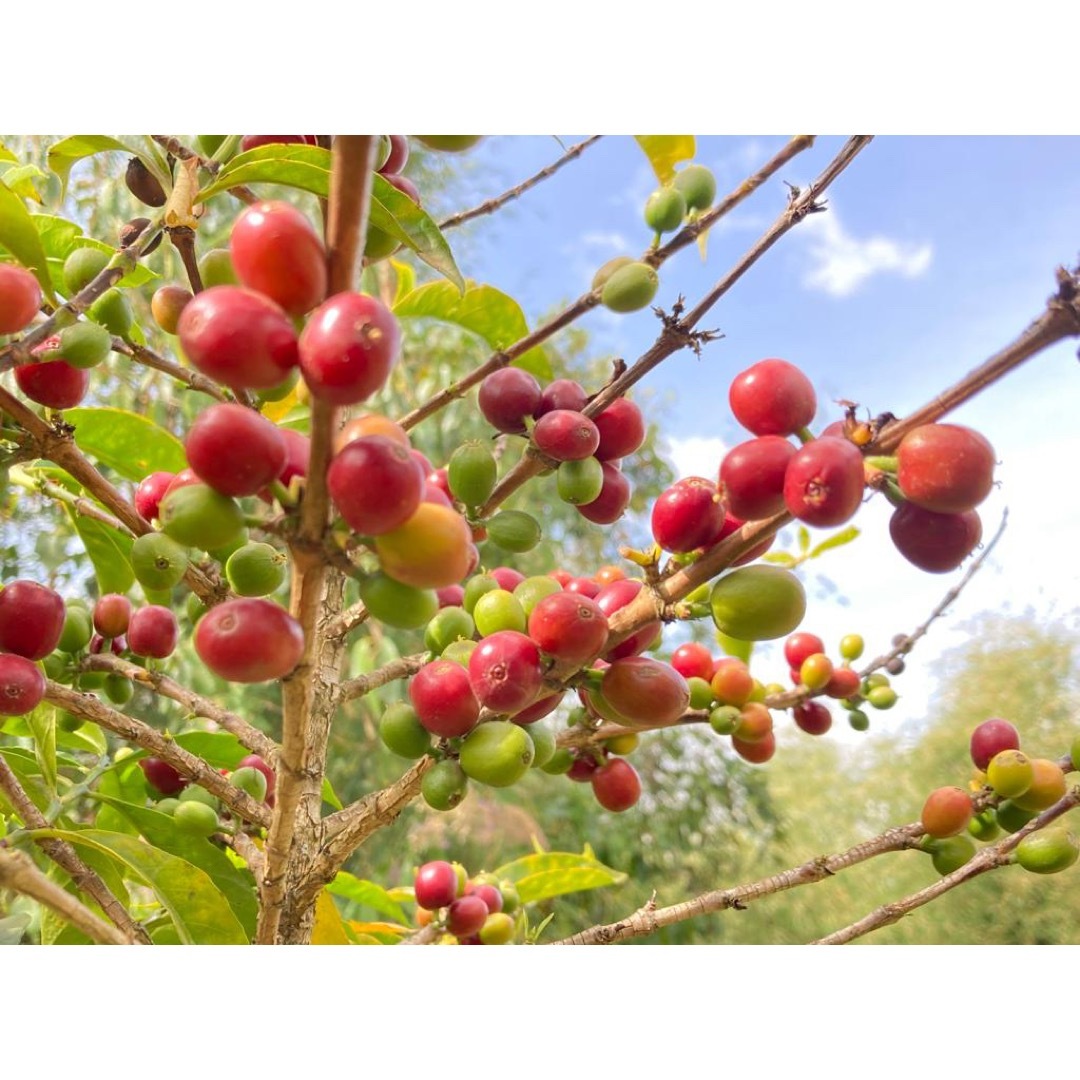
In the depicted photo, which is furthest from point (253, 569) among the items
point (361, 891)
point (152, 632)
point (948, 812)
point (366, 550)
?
point (361, 891)

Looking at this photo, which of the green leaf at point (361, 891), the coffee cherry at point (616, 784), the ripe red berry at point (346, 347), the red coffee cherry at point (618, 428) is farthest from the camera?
the green leaf at point (361, 891)

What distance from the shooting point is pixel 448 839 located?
316cm

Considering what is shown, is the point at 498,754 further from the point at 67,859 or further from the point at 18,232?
the point at 18,232

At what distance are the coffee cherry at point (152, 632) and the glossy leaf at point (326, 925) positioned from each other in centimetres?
22

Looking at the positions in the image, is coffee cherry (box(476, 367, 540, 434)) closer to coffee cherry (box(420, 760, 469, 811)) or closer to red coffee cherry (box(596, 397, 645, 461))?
red coffee cherry (box(596, 397, 645, 461))

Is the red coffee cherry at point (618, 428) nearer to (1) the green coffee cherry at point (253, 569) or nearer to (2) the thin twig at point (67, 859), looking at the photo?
(1) the green coffee cherry at point (253, 569)

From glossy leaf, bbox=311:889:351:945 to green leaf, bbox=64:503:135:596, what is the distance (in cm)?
31

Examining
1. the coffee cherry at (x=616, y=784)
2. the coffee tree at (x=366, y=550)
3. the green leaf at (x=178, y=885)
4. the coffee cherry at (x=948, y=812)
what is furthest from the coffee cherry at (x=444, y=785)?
the coffee cherry at (x=948, y=812)

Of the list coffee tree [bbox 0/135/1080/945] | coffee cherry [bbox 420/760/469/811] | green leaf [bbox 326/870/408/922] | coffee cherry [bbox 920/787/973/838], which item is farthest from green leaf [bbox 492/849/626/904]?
coffee cherry [bbox 420/760/469/811]

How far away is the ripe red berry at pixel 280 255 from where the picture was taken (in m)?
0.32

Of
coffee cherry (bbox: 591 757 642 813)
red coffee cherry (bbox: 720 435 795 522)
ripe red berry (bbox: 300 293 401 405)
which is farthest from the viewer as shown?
coffee cherry (bbox: 591 757 642 813)

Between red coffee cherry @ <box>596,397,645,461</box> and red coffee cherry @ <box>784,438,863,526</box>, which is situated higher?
red coffee cherry @ <box>596,397,645,461</box>

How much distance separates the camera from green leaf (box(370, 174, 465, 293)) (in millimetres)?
479
